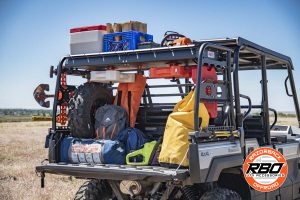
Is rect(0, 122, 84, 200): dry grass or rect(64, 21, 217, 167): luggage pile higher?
rect(64, 21, 217, 167): luggage pile

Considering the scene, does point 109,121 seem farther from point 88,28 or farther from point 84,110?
point 88,28

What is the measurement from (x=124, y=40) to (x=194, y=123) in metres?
1.67

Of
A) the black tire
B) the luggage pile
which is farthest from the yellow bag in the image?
the black tire

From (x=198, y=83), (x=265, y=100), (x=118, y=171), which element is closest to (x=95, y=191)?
(x=118, y=171)

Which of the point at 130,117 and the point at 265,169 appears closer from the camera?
the point at 265,169

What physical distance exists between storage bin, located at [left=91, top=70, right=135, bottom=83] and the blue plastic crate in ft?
0.99

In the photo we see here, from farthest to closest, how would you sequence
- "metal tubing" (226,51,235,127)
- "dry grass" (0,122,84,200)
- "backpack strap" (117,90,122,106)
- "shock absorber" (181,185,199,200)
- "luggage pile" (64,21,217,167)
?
"dry grass" (0,122,84,200), "backpack strap" (117,90,122,106), "metal tubing" (226,51,235,127), "shock absorber" (181,185,199,200), "luggage pile" (64,21,217,167)

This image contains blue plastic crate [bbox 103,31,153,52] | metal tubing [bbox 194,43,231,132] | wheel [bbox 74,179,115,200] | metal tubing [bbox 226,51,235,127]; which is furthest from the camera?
A: wheel [bbox 74,179,115,200]

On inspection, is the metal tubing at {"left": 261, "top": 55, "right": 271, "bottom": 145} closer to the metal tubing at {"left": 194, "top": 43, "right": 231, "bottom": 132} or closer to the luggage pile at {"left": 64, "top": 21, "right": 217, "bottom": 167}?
the luggage pile at {"left": 64, "top": 21, "right": 217, "bottom": 167}

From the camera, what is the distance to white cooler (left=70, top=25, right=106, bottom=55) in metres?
6.30

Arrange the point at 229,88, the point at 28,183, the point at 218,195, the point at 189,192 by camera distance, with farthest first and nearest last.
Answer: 1. the point at 28,183
2. the point at 229,88
3. the point at 189,192
4. the point at 218,195

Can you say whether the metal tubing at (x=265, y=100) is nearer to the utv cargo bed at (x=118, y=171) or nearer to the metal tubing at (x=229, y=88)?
the metal tubing at (x=229, y=88)

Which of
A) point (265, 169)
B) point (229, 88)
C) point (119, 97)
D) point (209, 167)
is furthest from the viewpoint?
point (119, 97)

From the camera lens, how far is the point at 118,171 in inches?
210
